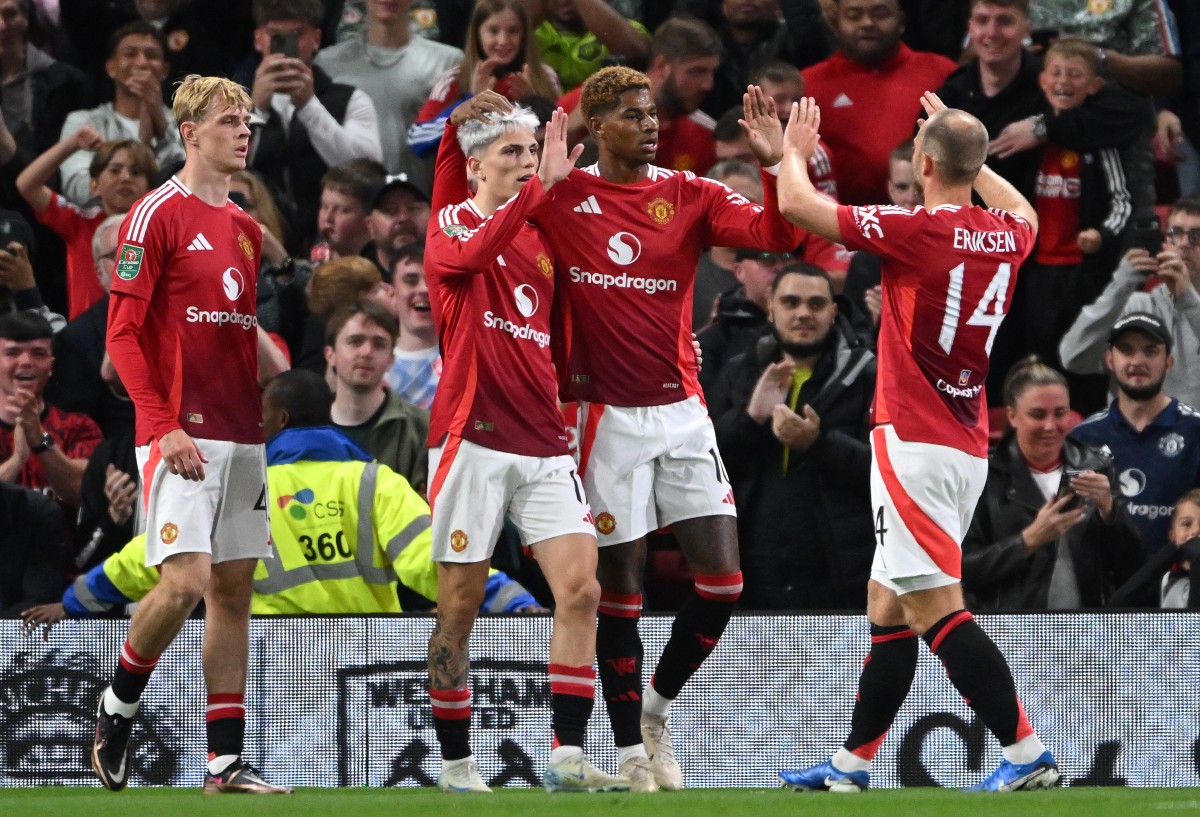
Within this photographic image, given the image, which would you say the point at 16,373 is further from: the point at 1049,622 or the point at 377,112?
the point at 1049,622

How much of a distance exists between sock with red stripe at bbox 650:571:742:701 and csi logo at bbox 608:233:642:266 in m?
1.23

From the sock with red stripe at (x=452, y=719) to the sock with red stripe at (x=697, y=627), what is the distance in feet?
2.63

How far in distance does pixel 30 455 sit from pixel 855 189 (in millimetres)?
5018

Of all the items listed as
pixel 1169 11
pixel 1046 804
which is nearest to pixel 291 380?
pixel 1046 804

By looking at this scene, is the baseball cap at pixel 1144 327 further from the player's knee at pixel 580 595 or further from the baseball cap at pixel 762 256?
A: the player's knee at pixel 580 595

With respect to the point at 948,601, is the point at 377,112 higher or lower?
higher

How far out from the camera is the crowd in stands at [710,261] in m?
8.82

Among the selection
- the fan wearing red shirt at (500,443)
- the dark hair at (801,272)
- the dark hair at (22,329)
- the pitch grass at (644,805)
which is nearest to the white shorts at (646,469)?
the fan wearing red shirt at (500,443)

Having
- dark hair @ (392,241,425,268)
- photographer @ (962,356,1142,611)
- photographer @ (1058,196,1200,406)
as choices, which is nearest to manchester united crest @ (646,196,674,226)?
photographer @ (962,356,1142,611)

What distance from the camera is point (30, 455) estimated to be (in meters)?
9.78

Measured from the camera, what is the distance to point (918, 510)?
21.4ft

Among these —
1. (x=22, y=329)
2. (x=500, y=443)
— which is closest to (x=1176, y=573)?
(x=500, y=443)

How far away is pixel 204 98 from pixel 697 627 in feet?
9.04

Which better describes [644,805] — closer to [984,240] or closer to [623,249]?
[623,249]
